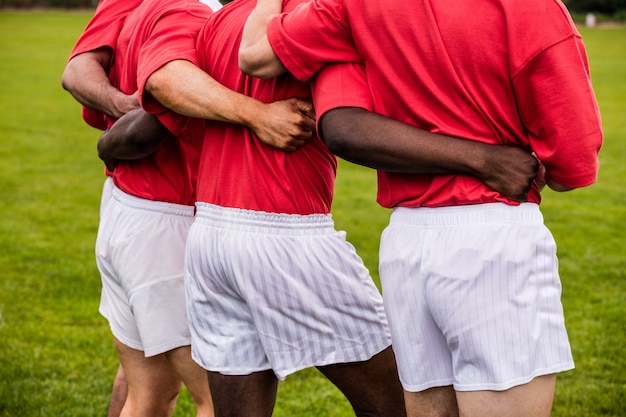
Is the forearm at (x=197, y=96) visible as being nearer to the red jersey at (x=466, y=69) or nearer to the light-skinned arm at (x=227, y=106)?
the light-skinned arm at (x=227, y=106)

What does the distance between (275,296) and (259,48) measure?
0.78 meters

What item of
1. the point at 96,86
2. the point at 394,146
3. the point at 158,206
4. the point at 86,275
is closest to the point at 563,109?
the point at 394,146

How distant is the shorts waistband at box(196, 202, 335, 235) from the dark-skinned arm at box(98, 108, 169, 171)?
344mm

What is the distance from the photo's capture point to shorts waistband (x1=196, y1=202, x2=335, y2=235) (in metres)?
2.97

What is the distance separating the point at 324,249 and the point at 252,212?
0.89 feet

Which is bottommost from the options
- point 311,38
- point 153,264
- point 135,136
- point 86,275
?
point 86,275

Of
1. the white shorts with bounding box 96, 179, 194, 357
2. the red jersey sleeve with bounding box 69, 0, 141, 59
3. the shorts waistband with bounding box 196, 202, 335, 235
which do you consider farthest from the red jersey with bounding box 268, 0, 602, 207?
the red jersey sleeve with bounding box 69, 0, 141, 59

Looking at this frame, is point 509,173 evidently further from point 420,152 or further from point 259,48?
point 259,48

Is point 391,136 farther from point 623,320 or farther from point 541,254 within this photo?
point 623,320

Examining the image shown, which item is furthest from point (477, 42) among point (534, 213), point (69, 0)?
point (69, 0)

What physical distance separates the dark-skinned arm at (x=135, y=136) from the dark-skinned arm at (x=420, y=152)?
0.79 meters

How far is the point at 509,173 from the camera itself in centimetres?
259

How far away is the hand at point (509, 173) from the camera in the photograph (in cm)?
259

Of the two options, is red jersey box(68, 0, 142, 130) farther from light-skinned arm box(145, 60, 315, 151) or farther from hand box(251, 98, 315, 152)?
hand box(251, 98, 315, 152)
